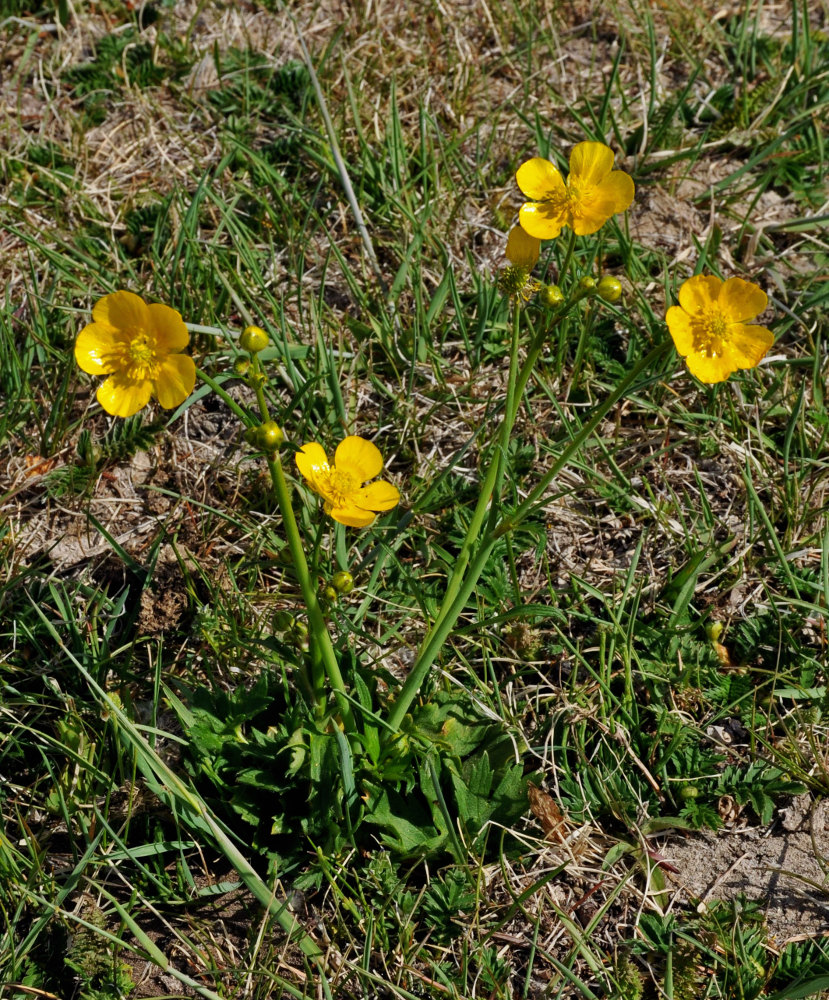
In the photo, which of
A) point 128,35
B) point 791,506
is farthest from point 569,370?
point 128,35

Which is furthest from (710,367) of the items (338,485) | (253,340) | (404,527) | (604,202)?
(404,527)

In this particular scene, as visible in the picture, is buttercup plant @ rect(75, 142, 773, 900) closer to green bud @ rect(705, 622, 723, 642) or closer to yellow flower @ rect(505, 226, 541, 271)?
yellow flower @ rect(505, 226, 541, 271)

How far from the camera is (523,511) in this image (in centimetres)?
198

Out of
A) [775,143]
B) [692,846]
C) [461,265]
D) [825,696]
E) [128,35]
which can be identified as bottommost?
[692,846]

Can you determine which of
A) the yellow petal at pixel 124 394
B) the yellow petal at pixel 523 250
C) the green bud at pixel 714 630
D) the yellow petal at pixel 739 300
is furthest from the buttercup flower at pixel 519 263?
the green bud at pixel 714 630

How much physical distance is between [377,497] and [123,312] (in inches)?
24.7

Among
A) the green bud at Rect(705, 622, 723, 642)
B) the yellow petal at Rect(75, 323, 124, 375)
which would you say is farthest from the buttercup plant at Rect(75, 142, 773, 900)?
the green bud at Rect(705, 622, 723, 642)

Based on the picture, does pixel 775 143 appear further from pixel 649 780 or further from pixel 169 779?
pixel 169 779

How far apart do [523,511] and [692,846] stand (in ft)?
3.29

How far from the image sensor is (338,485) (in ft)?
6.66

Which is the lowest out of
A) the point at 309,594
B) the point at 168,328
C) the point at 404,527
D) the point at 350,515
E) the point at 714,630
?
the point at 714,630

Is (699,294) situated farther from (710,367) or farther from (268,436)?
(268,436)

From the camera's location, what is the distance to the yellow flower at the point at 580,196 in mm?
2000

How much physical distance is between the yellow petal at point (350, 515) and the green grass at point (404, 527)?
188mm
